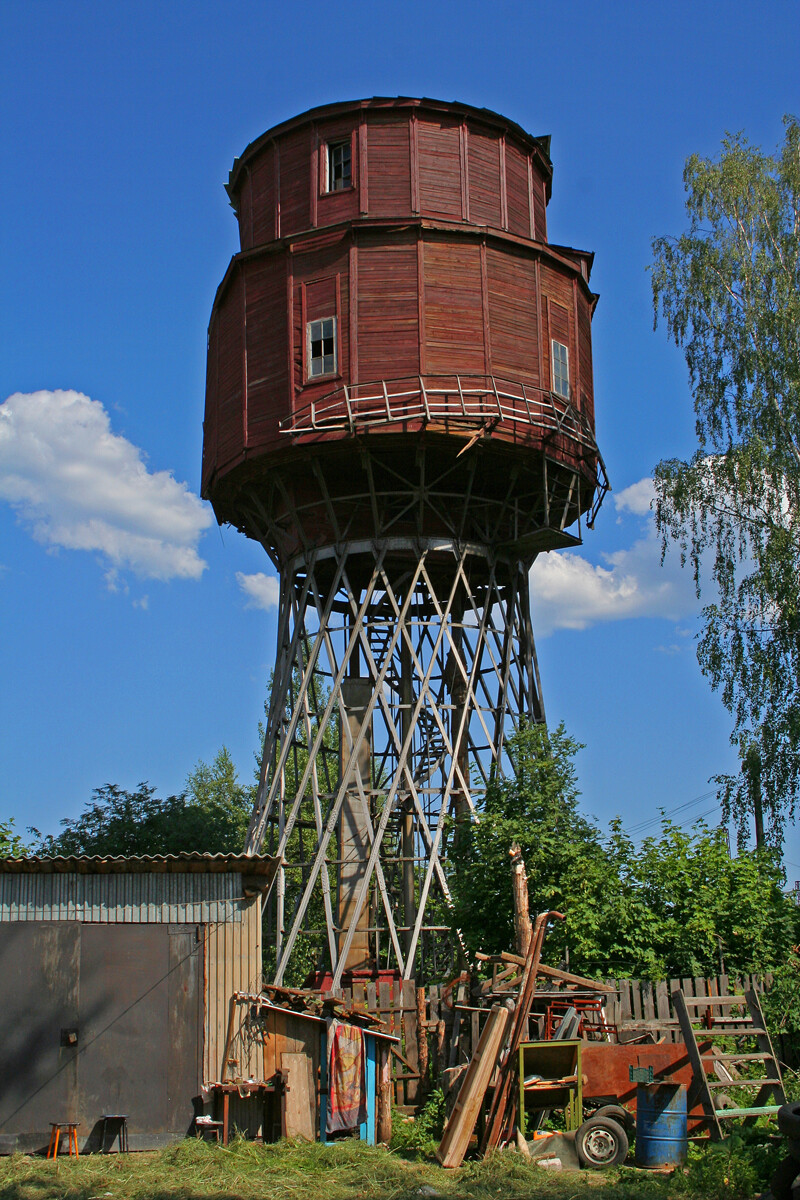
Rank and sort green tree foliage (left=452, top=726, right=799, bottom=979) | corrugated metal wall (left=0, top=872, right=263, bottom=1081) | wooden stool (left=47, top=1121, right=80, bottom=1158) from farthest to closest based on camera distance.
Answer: green tree foliage (left=452, top=726, right=799, bottom=979), corrugated metal wall (left=0, top=872, right=263, bottom=1081), wooden stool (left=47, top=1121, right=80, bottom=1158)

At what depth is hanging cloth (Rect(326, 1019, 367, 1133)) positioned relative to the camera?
1423cm

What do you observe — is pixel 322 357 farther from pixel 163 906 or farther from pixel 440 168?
pixel 163 906

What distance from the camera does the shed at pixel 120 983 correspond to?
581 inches

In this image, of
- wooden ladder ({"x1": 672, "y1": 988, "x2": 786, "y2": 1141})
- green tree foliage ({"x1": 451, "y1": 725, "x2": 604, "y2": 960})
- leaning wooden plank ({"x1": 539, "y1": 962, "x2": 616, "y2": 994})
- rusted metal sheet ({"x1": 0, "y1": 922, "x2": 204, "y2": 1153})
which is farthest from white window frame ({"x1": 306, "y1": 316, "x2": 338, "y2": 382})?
wooden ladder ({"x1": 672, "y1": 988, "x2": 786, "y2": 1141})

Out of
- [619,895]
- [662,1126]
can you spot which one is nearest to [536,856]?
[619,895]

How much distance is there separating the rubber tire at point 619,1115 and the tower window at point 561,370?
1525cm

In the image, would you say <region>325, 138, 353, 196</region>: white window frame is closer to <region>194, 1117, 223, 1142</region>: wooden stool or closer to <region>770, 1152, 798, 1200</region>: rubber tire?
<region>194, 1117, 223, 1142</region>: wooden stool

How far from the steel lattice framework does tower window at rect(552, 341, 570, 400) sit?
3.78 feet

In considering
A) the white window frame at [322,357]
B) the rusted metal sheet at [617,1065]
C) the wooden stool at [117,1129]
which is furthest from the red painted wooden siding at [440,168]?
the wooden stool at [117,1129]

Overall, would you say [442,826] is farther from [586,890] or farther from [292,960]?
[292,960]

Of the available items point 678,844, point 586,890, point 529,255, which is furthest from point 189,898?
point 529,255

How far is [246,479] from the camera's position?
24.9m

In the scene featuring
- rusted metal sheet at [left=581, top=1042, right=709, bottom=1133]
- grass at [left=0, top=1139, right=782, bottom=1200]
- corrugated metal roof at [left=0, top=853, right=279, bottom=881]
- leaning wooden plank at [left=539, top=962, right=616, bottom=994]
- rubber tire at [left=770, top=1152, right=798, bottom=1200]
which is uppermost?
corrugated metal roof at [left=0, top=853, right=279, bottom=881]

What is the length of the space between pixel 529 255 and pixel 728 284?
4.06m
